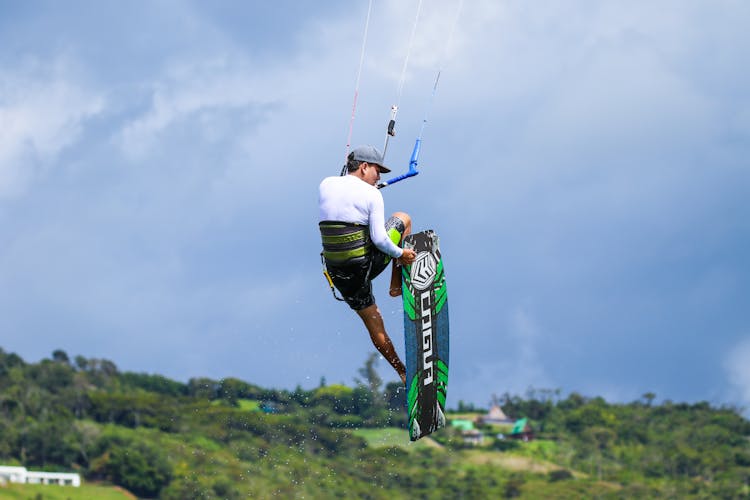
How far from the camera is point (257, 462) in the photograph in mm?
83375

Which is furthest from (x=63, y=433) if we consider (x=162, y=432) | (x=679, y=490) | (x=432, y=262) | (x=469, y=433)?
(x=432, y=262)

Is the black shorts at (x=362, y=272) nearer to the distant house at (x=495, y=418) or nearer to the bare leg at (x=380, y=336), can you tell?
the bare leg at (x=380, y=336)

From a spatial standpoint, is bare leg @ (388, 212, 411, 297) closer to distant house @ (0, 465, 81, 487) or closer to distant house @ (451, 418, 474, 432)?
distant house @ (0, 465, 81, 487)

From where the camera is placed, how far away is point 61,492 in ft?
305

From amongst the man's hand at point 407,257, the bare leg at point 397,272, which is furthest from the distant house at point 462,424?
the man's hand at point 407,257

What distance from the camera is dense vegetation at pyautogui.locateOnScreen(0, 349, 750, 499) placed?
84688 mm

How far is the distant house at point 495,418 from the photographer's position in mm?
118375

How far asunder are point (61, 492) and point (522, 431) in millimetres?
40206

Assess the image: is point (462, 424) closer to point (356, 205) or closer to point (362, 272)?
point (362, 272)

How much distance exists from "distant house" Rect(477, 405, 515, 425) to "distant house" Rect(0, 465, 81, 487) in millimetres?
34624

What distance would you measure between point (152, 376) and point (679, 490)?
43.3 meters

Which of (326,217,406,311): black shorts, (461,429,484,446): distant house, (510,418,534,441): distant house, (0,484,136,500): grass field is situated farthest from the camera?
(510,418,534,441): distant house

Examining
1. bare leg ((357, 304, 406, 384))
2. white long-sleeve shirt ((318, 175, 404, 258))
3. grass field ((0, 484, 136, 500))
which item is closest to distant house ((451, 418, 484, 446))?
grass field ((0, 484, 136, 500))

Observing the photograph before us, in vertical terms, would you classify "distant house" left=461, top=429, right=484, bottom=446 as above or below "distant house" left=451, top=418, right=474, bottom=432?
below
